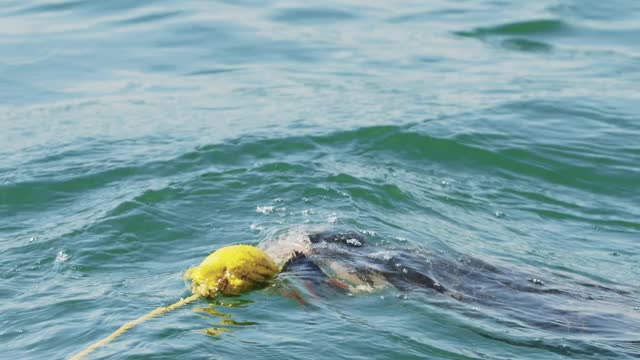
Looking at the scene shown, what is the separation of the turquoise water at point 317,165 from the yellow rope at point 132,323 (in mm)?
55

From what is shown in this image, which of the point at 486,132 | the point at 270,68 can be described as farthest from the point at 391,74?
the point at 486,132

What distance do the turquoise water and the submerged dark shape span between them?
27 millimetres

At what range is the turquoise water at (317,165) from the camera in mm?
5875

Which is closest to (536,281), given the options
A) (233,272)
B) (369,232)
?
(369,232)

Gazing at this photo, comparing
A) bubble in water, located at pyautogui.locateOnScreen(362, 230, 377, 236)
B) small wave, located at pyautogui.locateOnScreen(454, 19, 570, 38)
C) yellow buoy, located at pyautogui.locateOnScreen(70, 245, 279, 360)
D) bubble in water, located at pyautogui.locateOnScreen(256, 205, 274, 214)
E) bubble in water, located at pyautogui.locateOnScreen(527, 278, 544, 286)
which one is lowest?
bubble in water, located at pyautogui.locateOnScreen(256, 205, 274, 214)

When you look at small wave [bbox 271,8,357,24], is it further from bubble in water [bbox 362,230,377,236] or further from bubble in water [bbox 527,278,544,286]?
bubble in water [bbox 527,278,544,286]

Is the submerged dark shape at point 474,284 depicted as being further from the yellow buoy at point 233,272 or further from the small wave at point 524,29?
the small wave at point 524,29

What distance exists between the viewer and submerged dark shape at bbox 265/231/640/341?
579 cm

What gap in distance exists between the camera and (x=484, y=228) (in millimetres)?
8242

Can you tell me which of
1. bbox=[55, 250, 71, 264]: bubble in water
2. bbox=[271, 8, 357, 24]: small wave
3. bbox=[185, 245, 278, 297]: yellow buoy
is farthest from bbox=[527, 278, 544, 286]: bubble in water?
bbox=[271, 8, 357, 24]: small wave

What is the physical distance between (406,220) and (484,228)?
1.98 ft

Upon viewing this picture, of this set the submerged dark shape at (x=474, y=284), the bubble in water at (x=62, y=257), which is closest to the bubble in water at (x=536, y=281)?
the submerged dark shape at (x=474, y=284)

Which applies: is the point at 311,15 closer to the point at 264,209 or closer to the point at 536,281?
the point at 264,209

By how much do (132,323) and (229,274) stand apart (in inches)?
23.3
